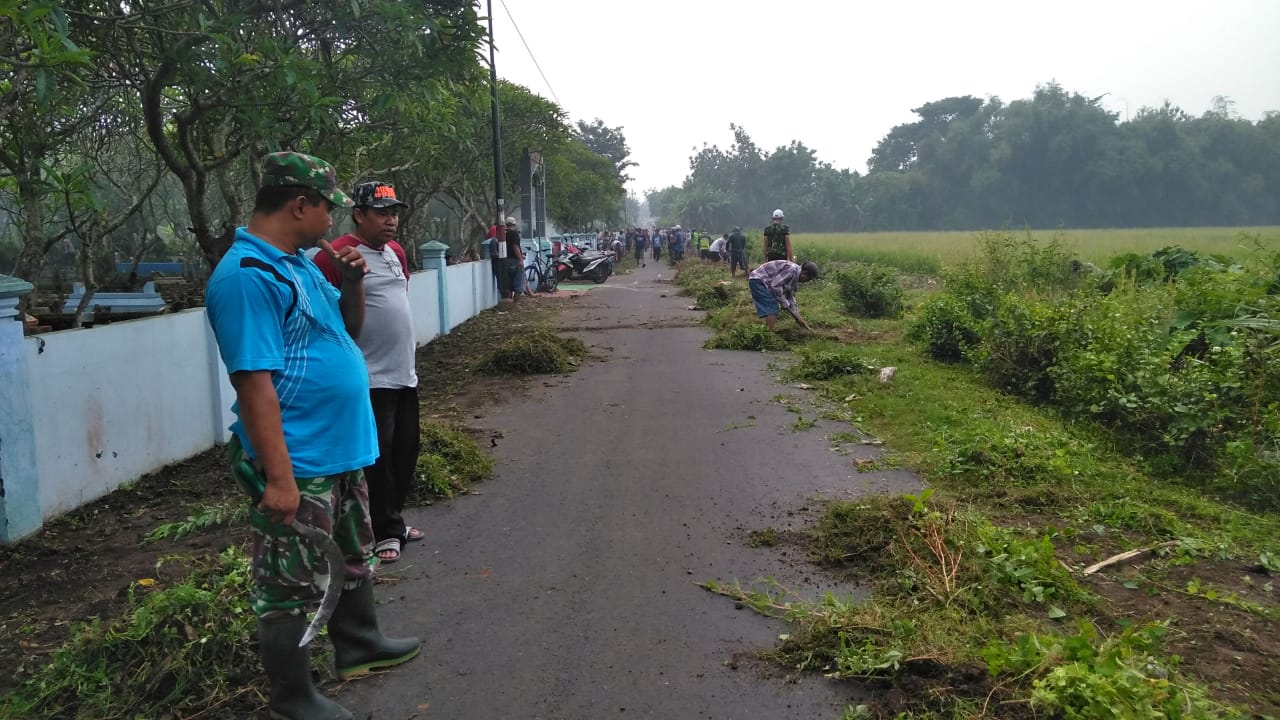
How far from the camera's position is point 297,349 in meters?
2.68

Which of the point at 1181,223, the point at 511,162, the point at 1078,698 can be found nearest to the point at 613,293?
the point at 511,162

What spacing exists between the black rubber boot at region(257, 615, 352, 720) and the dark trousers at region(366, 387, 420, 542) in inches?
59.4

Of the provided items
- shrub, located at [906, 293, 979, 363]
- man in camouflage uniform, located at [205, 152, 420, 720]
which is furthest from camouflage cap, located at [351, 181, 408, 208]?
shrub, located at [906, 293, 979, 363]

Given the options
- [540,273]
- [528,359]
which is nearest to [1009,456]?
[528,359]

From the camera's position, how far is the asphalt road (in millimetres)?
3100

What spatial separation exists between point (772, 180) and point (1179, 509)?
297 ft

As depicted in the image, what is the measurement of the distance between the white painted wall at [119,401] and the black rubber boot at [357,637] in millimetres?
2697

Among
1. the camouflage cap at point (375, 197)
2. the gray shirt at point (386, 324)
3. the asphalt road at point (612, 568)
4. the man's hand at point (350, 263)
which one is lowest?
the asphalt road at point (612, 568)

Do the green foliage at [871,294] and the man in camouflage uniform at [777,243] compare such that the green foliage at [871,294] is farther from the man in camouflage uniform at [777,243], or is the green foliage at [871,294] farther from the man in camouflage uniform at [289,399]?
the man in camouflage uniform at [289,399]

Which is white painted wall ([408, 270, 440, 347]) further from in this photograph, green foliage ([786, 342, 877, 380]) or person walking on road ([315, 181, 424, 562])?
person walking on road ([315, 181, 424, 562])

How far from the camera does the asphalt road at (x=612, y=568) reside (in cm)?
310

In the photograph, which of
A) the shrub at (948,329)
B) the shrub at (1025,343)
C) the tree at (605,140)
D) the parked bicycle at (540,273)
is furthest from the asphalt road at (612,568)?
the tree at (605,140)

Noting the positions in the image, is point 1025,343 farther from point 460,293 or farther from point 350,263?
point 460,293

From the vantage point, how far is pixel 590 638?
3537 mm
